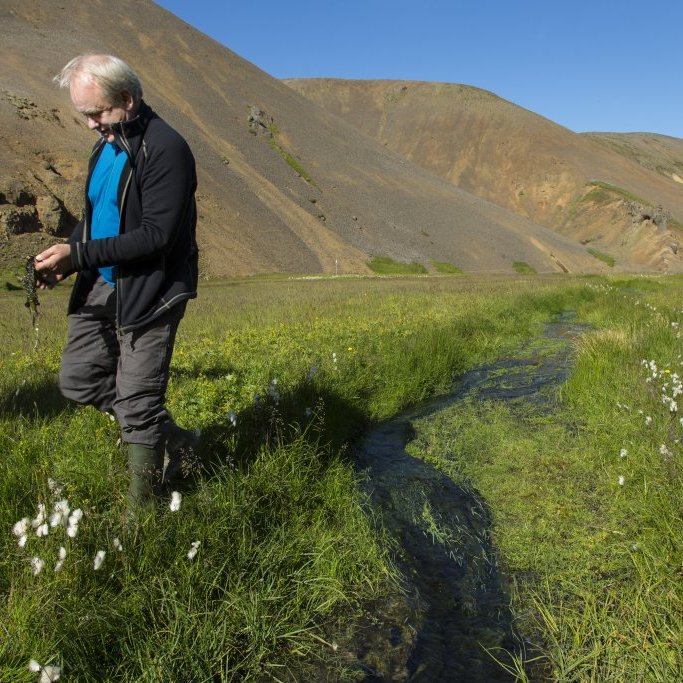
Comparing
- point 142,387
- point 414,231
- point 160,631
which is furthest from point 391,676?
point 414,231

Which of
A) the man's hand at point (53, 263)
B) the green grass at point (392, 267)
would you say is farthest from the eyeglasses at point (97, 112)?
the green grass at point (392, 267)

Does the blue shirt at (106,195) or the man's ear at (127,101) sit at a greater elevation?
the man's ear at (127,101)

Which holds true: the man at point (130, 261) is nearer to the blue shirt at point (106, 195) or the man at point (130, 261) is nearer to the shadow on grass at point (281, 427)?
the blue shirt at point (106, 195)

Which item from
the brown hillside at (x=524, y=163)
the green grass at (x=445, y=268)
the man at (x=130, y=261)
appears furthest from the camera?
the brown hillside at (x=524, y=163)

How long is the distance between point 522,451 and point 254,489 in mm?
2876

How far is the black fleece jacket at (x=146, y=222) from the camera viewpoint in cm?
309

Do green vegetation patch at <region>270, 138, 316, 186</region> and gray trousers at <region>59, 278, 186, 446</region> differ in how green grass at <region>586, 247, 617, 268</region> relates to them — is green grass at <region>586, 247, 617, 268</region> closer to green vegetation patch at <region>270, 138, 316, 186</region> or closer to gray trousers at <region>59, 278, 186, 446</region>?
green vegetation patch at <region>270, 138, 316, 186</region>

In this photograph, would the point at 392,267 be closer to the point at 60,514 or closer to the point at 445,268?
the point at 445,268

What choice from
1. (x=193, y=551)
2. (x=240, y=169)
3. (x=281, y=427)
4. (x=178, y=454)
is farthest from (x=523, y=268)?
→ (x=193, y=551)

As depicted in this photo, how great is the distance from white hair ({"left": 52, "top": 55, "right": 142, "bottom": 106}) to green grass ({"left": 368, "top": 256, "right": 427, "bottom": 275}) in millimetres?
40764

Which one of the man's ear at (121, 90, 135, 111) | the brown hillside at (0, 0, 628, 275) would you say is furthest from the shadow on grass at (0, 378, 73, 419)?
the brown hillside at (0, 0, 628, 275)

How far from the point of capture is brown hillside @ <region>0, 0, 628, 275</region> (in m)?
30.6

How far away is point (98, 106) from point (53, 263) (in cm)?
84

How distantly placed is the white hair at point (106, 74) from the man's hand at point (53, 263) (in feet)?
2.63
